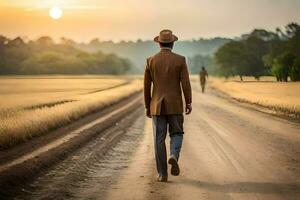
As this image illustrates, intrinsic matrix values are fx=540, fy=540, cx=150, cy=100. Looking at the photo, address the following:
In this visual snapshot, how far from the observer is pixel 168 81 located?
8938mm

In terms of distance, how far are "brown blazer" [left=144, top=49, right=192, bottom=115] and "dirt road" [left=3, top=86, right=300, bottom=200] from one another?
119 cm

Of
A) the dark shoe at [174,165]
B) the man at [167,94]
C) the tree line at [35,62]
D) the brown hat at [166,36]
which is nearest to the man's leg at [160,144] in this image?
the man at [167,94]

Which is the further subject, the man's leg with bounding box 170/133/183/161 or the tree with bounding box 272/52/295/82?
the tree with bounding box 272/52/295/82

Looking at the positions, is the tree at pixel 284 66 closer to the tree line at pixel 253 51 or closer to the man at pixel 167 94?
the tree line at pixel 253 51

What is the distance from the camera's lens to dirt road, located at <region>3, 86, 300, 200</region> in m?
7.80

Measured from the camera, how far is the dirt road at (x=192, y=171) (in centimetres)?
780

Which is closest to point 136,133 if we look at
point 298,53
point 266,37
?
point 298,53

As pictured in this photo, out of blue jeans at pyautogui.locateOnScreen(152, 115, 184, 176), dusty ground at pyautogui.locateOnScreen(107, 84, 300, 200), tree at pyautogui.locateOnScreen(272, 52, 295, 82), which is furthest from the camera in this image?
tree at pyautogui.locateOnScreen(272, 52, 295, 82)

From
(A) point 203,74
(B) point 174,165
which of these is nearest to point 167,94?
(B) point 174,165

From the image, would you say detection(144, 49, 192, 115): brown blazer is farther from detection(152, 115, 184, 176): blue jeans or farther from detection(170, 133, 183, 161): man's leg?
detection(170, 133, 183, 161): man's leg

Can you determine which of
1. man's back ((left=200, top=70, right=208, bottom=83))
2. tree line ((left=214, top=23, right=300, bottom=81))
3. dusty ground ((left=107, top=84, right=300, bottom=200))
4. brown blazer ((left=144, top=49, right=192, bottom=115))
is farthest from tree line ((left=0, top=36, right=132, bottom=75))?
brown blazer ((left=144, top=49, right=192, bottom=115))

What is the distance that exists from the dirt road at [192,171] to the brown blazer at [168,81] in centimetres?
119

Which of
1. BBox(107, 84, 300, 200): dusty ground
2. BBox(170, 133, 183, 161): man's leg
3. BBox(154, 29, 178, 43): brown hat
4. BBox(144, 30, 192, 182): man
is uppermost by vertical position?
BBox(154, 29, 178, 43): brown hat

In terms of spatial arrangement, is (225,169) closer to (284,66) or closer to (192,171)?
(192,171)
